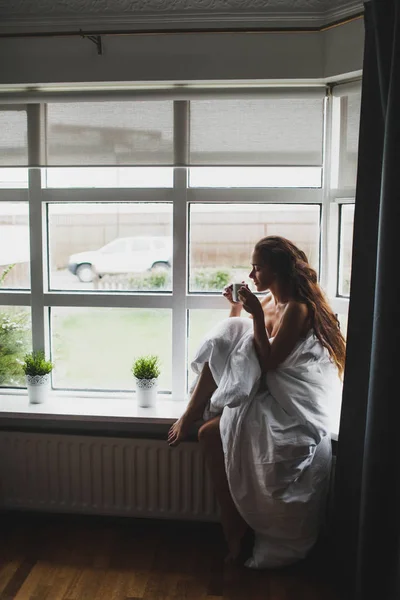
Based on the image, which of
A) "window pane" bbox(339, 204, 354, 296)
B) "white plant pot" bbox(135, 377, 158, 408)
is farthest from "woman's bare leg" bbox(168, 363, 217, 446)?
"window pane" bbox(339, 204, 354, 296)

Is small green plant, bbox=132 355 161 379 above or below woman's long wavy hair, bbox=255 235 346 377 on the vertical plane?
below

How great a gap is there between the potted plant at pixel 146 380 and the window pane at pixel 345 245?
0.96 metres

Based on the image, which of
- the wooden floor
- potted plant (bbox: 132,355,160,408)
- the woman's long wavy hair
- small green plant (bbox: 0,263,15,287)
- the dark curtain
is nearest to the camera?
the dark curtain

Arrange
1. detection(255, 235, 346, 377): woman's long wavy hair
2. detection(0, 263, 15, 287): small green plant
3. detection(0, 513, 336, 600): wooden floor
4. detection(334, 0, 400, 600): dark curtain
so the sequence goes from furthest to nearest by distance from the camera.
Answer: detection(0, 263, 15, 287): small green plant, detection(255, 235, 346, 377): woman's long wavy hair, detection(0, 513, 336, 600): wooden floor, detection(334, 0, 400, 600): dark curtain

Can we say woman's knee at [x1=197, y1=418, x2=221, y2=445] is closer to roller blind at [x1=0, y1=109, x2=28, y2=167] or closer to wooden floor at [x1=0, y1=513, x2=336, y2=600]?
wooden floor at [x1=0, y1=513, x2=336, y2=600]

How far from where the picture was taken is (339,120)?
2.63 metres

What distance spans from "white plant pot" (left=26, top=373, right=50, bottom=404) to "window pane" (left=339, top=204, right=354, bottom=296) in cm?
149

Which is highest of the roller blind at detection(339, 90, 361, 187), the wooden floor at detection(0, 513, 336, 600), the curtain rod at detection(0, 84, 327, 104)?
the curtain rod at detection(0, 84, 327, 104)

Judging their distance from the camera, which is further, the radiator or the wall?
the radiator

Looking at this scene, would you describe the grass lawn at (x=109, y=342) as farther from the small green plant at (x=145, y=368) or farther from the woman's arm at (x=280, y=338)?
the woman's arm at (x=280, y=338)

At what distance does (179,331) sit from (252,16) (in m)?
1.46

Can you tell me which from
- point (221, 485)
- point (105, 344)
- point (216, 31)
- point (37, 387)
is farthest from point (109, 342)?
point (216, 31)

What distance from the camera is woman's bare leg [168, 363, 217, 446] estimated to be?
252 cm

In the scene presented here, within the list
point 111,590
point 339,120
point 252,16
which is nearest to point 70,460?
point 111,590
